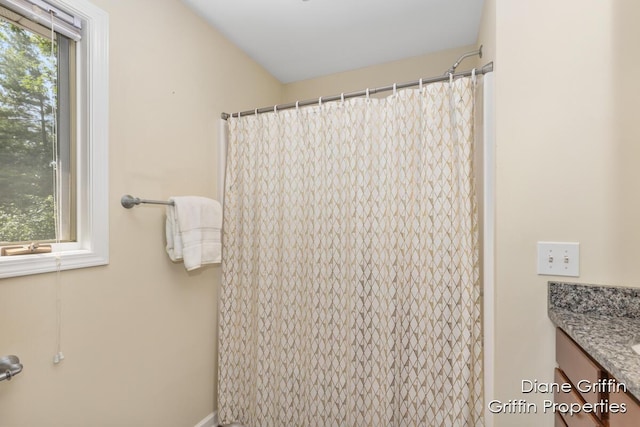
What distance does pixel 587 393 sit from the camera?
83 cm

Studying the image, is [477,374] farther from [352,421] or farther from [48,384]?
[48,384]

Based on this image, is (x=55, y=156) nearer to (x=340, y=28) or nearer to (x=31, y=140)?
(x=31, y=140)

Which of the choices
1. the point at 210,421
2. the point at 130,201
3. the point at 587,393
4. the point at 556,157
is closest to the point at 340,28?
the point at 556,157

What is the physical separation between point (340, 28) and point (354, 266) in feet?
4.71

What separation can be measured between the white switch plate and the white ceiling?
1.37 metres

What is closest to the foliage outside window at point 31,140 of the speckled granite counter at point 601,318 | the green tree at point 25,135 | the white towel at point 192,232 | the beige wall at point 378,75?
the green tree at point 25,135

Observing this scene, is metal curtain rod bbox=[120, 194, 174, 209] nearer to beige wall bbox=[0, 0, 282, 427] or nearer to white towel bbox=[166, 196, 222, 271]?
beige wall bbox=[0, 0, 282, 427]

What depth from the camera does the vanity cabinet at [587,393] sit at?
27.2 inches

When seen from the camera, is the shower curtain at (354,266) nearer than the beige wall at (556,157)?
No

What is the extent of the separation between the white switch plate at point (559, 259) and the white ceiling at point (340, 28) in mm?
1369

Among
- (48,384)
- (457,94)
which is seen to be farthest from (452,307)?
(48,384)

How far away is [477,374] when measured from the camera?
1.35 metres

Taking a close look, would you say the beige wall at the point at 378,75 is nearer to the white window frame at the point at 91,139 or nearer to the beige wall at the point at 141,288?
the beige wall at the point at 141,288

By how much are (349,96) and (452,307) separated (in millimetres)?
1181
